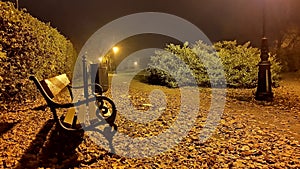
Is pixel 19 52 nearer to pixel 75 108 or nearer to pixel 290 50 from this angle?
pixel 75 108

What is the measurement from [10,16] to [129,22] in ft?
109

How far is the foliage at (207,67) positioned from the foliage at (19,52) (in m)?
5.84

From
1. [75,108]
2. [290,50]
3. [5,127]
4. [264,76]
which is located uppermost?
[290,50]

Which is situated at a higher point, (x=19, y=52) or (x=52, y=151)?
(x=19, y=52)

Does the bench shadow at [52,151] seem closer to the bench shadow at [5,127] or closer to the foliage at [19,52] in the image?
the bench shadow at [5,127]

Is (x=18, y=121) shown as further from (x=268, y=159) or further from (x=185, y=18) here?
(x=185, y=18)

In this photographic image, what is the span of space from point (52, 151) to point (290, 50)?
67.6ft

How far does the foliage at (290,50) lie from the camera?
1898 cm

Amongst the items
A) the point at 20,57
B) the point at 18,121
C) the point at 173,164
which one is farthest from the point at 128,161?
the point at 20,57

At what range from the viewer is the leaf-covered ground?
11.9ft

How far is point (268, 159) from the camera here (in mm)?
3756

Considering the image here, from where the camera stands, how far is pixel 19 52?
20.4ft

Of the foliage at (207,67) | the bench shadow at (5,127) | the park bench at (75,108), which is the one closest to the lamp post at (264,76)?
the foliage at (207,67)

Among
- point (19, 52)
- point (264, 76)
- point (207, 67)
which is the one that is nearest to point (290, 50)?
point (207, 67)
